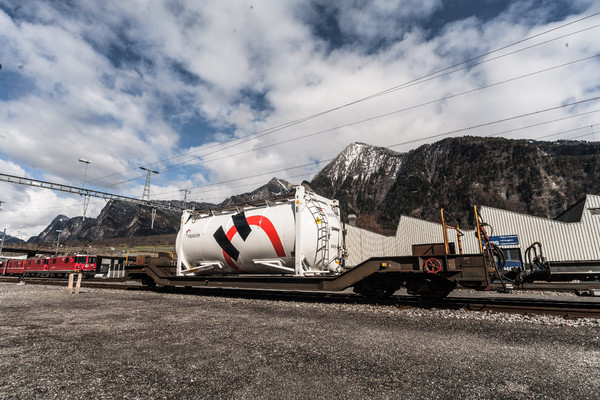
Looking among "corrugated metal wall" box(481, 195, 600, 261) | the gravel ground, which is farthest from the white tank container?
"corrugated metal wall" box(481, 195, 600, 261)

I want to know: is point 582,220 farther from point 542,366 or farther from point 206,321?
point 206,321

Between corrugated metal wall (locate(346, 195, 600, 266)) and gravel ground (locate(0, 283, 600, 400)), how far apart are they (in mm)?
17232

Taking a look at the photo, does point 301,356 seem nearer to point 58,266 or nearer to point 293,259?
point 293,259

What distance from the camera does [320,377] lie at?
11.3 ft

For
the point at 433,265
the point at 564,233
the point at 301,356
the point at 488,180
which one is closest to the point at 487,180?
the point at 488,180

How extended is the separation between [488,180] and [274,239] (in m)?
152

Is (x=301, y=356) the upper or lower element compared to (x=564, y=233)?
lower

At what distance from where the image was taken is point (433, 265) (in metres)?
8.11

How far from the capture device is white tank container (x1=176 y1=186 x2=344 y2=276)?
9.97 metres

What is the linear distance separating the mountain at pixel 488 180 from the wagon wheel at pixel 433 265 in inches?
4043

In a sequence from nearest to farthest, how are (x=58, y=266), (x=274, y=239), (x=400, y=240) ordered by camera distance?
(x=274, y=239)
(x=400, y=240)
(x=58, y=266)

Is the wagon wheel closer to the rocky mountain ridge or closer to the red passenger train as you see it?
the red passenger train

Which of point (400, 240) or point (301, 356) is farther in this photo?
point (400, 240)

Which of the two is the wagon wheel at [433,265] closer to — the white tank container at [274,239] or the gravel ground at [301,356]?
the gravel ground at [301,356]
